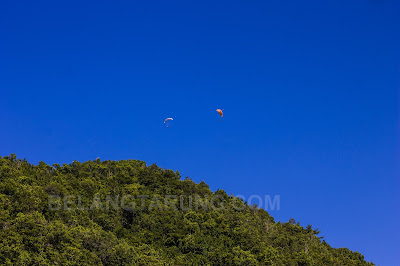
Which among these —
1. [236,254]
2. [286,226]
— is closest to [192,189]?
[286,226]

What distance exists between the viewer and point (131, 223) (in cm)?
7369

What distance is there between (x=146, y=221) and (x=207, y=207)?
48.2 feet

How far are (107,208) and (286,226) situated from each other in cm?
3972

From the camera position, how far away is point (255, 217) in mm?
94250

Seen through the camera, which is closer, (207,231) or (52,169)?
(207,231)

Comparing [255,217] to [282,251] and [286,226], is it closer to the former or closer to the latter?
[286,226]

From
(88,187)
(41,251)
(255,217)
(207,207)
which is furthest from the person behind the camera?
(255,217)

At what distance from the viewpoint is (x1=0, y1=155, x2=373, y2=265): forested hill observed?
52.6m

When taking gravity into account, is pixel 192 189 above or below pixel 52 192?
above

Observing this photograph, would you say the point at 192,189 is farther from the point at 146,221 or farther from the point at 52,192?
the point at 52,192

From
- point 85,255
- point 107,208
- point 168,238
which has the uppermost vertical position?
point 107,208

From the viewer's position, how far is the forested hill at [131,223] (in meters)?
52.6

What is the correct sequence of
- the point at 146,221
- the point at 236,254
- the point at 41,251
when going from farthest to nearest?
the point at 146,221
the point at 236,254
the point at 41,251

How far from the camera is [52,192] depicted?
68.8 meters
